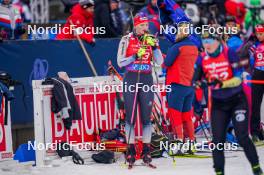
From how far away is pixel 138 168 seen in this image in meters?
11.1

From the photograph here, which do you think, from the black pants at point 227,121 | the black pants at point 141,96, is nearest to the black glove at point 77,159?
the black pants at point 141,96

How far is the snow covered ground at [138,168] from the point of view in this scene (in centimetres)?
1084

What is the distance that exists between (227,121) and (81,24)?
6.17 m

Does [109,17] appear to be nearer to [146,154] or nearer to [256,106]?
[256,106]

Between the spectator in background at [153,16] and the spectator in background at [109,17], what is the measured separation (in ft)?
3.35

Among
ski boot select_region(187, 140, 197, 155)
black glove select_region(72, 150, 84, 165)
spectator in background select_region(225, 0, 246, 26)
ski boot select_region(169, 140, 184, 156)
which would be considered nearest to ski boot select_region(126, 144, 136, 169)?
black glove select_region(72, 150, 84, 165)

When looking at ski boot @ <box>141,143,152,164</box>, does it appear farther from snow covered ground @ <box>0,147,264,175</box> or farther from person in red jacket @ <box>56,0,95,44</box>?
person in red jacket @ <box>56,0,95,44</box>

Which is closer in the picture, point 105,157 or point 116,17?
point 105,157

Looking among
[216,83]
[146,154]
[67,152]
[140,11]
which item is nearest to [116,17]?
[140,11]

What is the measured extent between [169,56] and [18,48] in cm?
340

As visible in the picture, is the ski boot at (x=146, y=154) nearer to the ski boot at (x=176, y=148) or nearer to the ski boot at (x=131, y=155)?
the ski boot at (x=131, y=155)

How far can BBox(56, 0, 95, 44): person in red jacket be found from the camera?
14.9 metres

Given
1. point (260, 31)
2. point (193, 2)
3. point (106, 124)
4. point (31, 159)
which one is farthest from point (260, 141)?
point (193, 2)

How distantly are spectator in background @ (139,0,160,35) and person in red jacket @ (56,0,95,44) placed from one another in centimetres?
112
